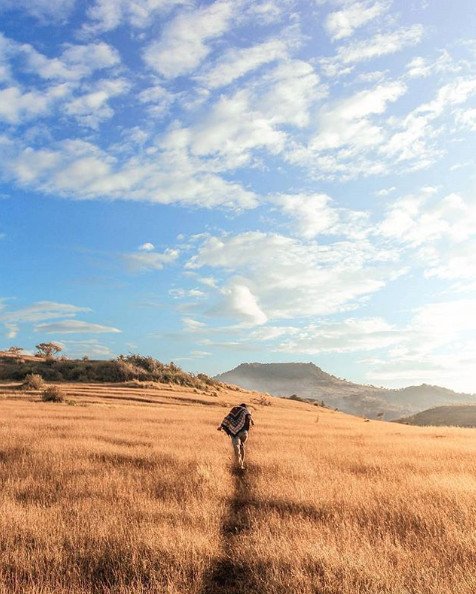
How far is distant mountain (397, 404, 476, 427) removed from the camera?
8275 cm

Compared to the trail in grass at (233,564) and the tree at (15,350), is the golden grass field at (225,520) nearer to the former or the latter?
the trail in grass at (233,564)

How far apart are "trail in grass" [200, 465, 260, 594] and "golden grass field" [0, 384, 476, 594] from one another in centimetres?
2

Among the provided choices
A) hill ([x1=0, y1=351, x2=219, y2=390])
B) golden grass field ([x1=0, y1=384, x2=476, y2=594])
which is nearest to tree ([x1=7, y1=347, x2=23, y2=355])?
hill ([x1=0, y1=351, x2=219, y2=390])

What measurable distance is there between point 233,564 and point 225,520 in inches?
87.4

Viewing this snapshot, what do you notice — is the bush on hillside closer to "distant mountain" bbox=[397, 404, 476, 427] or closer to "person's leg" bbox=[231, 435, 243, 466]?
"distant mountain" bbox=[397, 404, 476, 427]

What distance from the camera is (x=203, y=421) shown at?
95.4ft

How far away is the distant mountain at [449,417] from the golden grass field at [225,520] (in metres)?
71.9

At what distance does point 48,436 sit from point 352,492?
39.3 ft

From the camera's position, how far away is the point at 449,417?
87.5m

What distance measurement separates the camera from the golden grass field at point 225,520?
643cm

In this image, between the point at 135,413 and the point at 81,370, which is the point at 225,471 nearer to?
the point at 135,413

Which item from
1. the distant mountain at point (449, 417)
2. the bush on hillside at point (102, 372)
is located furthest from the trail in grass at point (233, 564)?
the distant mountain at point (449, 417)

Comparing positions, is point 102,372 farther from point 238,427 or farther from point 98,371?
point 238,427

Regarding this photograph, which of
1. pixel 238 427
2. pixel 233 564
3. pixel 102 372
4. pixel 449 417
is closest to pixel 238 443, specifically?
pixel 238 427
